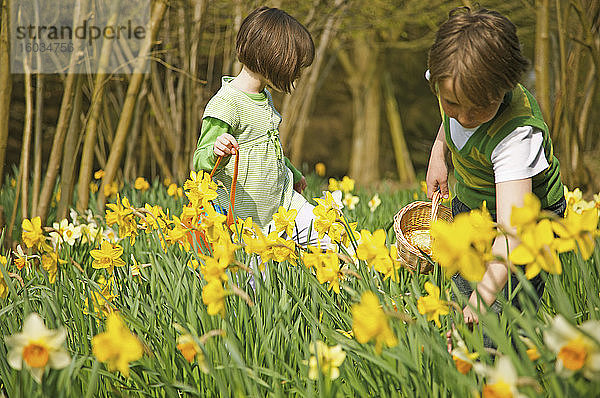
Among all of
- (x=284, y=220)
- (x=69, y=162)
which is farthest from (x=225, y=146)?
(x=69, y=162)

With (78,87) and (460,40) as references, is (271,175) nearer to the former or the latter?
(460,40)

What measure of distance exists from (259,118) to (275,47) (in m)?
0.26

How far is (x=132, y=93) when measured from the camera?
3186 mm

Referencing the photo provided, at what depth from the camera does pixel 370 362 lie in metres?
1.15

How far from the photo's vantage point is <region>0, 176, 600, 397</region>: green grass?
101 cm

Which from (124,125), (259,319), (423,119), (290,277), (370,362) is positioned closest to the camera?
(370,362)

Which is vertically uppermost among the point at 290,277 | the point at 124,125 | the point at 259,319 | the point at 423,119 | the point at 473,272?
the point at 473,272

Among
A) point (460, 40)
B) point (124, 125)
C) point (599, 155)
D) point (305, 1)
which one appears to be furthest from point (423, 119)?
point (460, 40)

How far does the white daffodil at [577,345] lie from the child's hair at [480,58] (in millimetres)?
634

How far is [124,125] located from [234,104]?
4.45 feet

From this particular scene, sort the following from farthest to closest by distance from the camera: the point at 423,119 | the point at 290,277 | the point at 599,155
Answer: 1. the point at 423,119
2. the point at 599,155
3. the point at 290,277

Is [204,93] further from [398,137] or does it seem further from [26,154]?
[398,137]

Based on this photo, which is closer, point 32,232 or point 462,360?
point 462,360

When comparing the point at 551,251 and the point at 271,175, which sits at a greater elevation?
the point at 551,251
